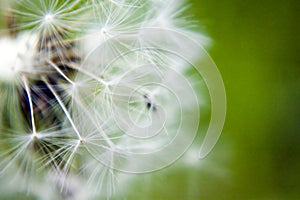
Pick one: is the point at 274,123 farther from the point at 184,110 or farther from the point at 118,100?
the point at 118,100

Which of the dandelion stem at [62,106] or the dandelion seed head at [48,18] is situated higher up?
the dandelion seed head at [48,18]

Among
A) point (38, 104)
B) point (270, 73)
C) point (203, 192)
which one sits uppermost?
point (270, 73)

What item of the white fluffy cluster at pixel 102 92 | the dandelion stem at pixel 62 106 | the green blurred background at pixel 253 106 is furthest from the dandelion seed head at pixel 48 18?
the green blurred background at pixel 253 106

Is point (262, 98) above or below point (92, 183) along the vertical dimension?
above

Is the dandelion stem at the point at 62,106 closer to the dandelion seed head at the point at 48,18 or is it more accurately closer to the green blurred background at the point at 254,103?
the dandelion seed head at the point at 48,18

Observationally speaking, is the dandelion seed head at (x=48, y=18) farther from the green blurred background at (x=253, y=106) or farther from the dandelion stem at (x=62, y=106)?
the green blurred background at (x=253, y=106)

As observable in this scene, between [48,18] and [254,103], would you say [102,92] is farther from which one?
[254,103]

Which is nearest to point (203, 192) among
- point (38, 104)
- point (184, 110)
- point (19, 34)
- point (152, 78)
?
point (184, 110)
